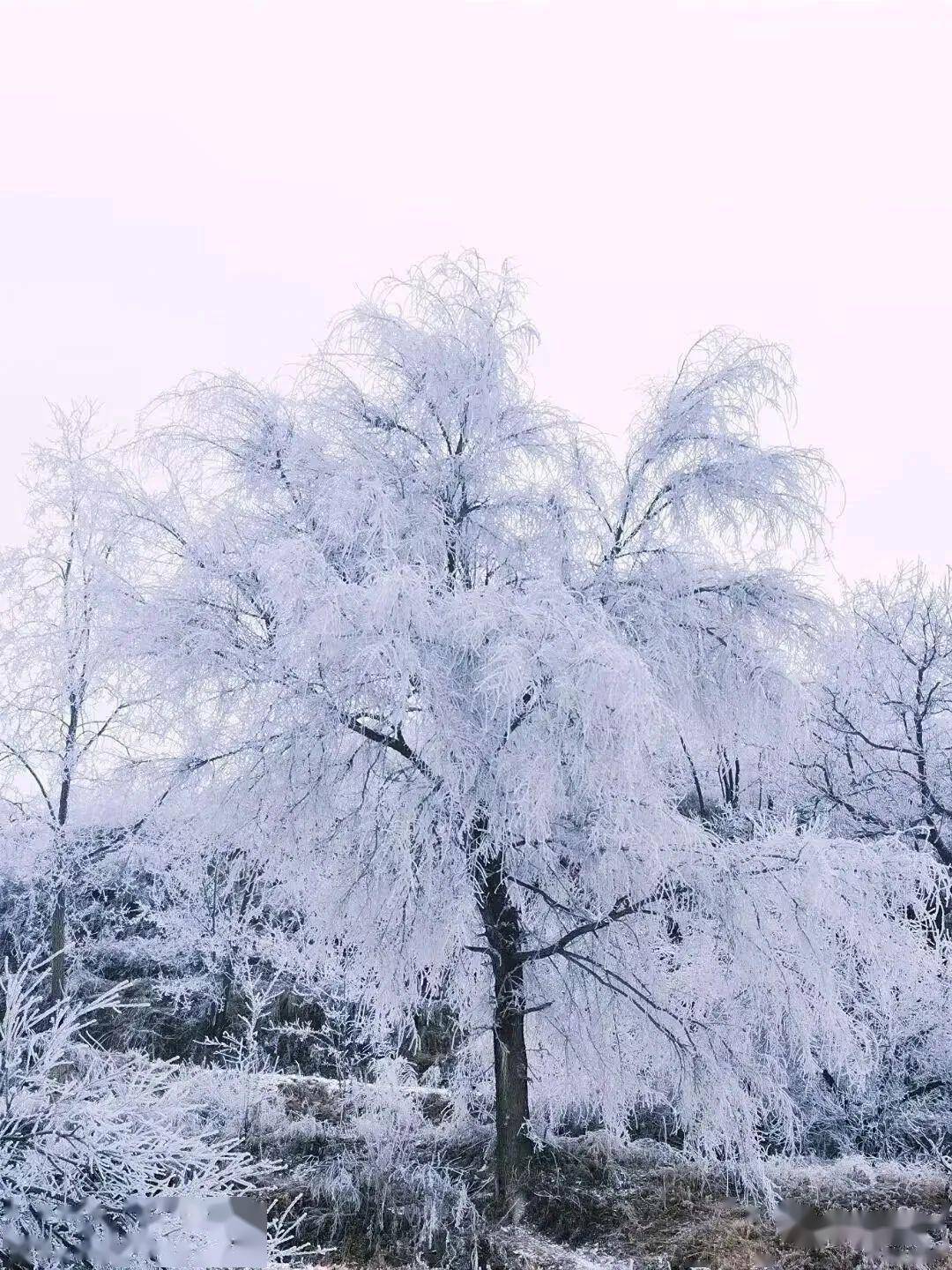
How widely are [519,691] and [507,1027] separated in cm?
274

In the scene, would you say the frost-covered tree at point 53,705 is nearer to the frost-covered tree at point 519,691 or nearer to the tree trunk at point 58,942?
the tree trunk at point 58,942

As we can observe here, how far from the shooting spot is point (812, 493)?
623 centimetres

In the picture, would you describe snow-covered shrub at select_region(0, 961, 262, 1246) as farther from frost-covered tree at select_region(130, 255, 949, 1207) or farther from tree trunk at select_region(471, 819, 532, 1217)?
tree trunk at select_region(471, 819, 532, 1217)

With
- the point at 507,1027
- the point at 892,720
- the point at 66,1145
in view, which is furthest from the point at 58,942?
the point at 892,720

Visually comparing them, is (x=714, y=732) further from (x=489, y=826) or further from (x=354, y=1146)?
(x=354, y=1146)

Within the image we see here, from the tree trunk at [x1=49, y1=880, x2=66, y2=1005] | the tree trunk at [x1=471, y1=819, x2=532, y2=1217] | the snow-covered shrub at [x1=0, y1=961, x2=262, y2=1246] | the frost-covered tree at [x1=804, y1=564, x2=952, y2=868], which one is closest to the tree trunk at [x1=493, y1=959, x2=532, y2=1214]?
the tree trunk at [x1=471, y1=819, x2=532, y2=1217]

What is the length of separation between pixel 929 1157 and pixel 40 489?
34.8 ft

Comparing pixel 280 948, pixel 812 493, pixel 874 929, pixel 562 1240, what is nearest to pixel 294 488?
pixel 812 493

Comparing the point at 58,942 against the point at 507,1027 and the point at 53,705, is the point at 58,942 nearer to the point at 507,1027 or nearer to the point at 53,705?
the point at 53,705

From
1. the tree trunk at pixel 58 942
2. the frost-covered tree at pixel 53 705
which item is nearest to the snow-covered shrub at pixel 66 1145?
the frost-covered tree at pixel 53 705

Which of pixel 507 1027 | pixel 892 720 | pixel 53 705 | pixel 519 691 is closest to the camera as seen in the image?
pixel 519 691

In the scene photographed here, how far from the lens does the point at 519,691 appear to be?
501cm

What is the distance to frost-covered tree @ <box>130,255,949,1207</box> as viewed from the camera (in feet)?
17.6

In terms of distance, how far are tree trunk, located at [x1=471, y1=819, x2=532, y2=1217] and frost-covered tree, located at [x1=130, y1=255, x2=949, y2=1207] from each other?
2 cm
